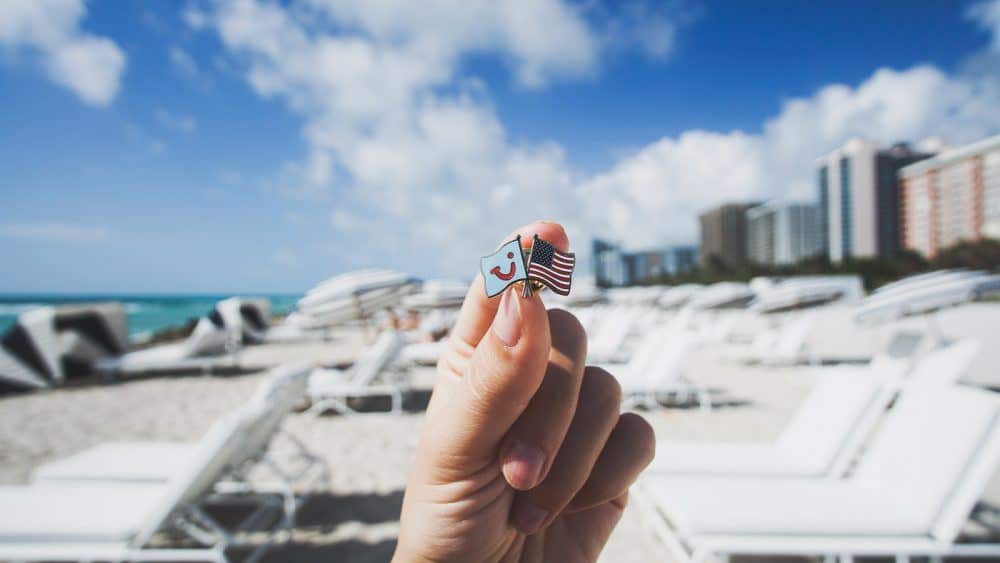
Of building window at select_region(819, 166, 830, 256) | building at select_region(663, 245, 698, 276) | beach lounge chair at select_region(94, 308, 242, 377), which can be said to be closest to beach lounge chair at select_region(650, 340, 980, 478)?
beach lounge chair at select_region(94, 308, 242, 377)

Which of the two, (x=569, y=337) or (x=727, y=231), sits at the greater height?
(x=727, y=231)

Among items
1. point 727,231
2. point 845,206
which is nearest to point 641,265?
point 727,231

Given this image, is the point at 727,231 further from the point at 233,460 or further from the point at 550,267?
the point at 550,267

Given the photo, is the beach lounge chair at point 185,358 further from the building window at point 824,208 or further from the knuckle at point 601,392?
the building window at point 824,208

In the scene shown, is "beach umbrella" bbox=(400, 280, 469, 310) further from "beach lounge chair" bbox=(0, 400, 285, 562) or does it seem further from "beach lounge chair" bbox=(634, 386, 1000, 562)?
"beach lounge chair" bbox=(634, 386, 1000, 562)

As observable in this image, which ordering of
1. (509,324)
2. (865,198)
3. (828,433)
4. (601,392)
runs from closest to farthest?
(509,324), (601,392), (828,433), (865,198)

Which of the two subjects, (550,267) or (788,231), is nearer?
(550,267)
